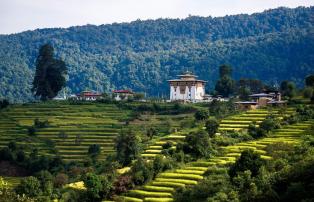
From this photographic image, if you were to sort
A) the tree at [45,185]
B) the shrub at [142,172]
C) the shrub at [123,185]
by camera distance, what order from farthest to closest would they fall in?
1. the tree at [45,185]
2. the shrub at [142,172]
3. the shrub at [123,185]

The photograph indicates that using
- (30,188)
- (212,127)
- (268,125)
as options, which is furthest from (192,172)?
(268,125)

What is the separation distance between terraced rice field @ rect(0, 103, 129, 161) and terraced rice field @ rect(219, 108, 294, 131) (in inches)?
523

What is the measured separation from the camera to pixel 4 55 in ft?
→ 586

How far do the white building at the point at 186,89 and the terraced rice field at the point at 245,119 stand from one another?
1055 inches

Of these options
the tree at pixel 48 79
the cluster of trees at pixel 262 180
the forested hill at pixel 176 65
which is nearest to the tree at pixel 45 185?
the cluster of trees at pixel 262 180

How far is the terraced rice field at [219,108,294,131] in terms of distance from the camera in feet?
211

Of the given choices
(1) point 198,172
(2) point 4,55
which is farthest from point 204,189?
(2) point 4,55

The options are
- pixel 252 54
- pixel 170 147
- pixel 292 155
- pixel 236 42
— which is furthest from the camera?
pixel 236 42

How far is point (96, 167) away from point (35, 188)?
11956 mm

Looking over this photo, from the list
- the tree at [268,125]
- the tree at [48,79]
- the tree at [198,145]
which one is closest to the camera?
the tree at [198,145]

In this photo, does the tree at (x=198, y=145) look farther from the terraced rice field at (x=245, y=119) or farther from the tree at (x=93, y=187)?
the tree at (x=93, y=187)

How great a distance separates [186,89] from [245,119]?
1247 inches

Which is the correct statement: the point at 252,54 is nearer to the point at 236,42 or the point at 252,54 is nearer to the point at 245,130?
the point at 236,42

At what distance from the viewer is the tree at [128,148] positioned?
5872cm
